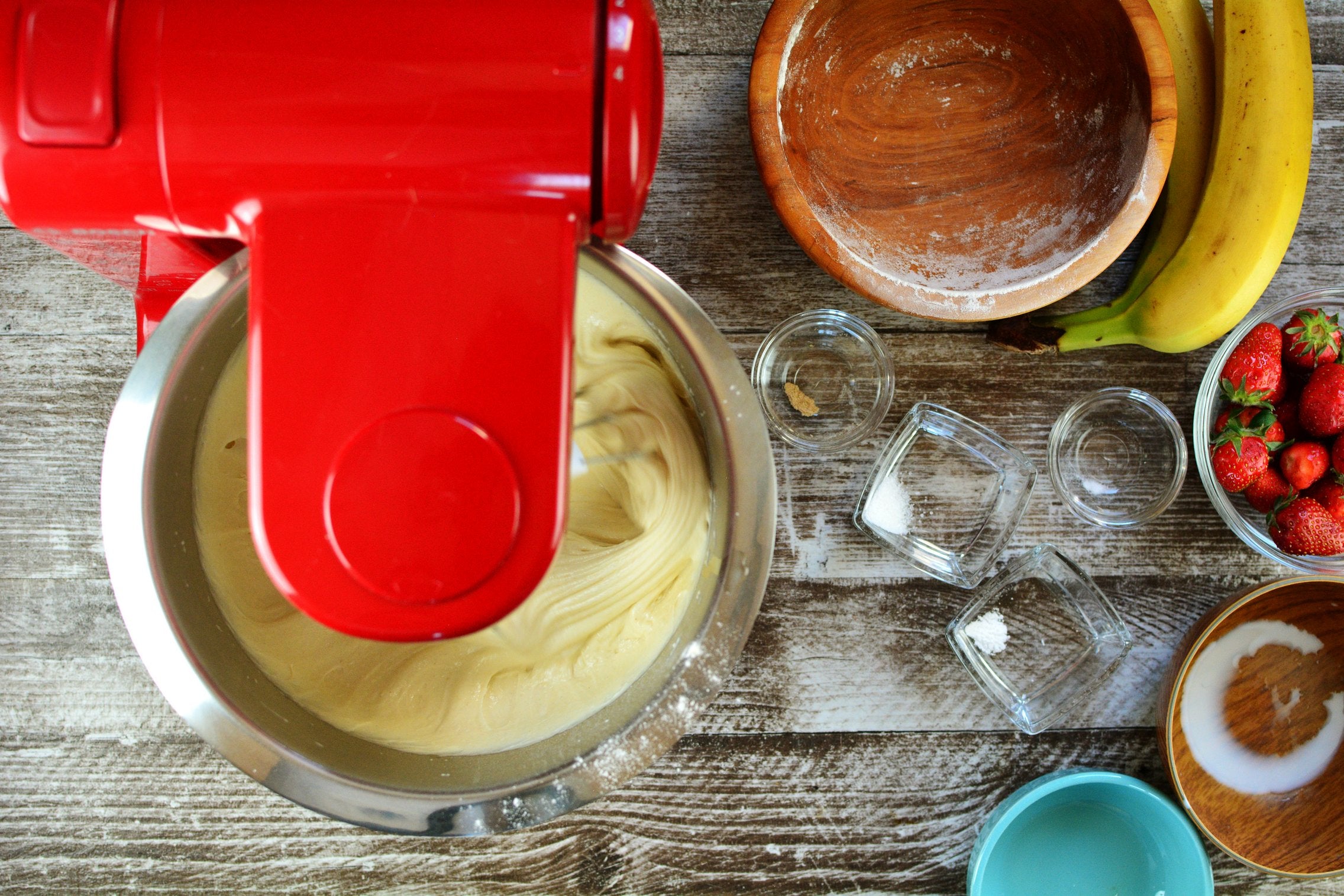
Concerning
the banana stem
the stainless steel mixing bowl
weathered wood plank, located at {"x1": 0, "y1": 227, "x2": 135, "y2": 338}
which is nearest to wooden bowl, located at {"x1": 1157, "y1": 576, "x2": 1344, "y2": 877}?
the banana stem

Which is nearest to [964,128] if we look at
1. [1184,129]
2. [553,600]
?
[1184,129]

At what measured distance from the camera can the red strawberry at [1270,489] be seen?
81cm

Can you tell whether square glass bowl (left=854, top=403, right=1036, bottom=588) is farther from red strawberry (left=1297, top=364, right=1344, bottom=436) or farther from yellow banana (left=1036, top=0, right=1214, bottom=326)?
red strawberry (left=1297, top=364, right=1344, bottom=436)

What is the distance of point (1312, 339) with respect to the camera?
2.59 ft

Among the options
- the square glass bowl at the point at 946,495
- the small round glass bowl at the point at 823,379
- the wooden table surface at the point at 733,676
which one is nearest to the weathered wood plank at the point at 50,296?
the wooden table surface at the point at 733,676

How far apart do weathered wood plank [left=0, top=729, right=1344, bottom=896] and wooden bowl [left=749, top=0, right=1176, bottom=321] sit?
0.47 m

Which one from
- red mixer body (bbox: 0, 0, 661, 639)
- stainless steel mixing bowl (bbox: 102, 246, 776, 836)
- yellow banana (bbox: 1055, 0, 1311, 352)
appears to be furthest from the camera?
yellow banana (bbox: 1055, 0, 1311, 352)

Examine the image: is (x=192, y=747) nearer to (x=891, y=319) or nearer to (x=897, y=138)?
(x=891, y=319)

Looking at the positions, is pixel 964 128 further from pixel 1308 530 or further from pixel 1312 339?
pixel 1308 530

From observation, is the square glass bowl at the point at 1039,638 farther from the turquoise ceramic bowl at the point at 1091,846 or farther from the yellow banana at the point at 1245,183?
the yellow banana at the point at 1245,183

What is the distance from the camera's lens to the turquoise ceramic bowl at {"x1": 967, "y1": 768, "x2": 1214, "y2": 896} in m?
0.80

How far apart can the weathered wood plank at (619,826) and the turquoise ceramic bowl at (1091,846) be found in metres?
0.03

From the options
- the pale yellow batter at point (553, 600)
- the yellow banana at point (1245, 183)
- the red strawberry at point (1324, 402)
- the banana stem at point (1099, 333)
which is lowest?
the pale yellow batter at point (553, 600)

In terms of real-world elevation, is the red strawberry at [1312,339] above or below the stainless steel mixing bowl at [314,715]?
above
